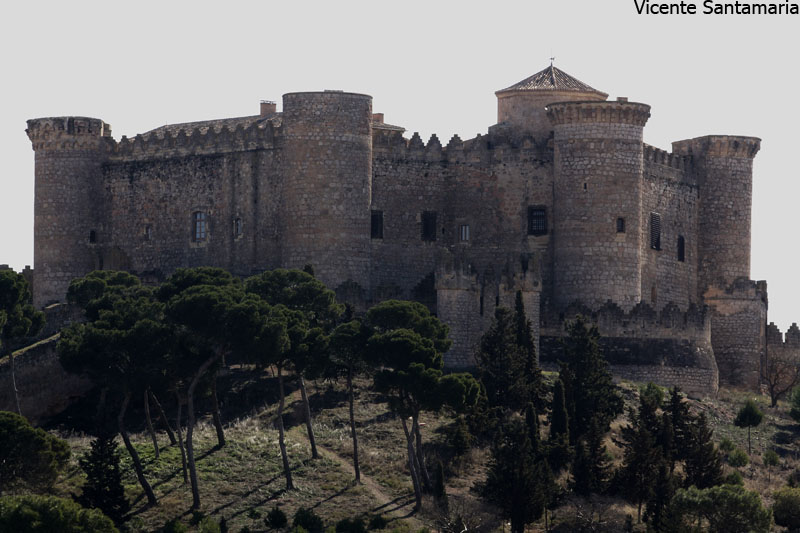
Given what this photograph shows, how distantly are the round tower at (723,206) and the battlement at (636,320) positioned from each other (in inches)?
234

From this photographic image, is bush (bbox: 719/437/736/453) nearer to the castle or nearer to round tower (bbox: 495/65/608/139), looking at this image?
the castle

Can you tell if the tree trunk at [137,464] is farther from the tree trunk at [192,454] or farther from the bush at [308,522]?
the bush at [308,522]

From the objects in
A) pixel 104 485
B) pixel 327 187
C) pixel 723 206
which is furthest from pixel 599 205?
pixel 104 485

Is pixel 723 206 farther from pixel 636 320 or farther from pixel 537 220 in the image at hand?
pixel 636 320

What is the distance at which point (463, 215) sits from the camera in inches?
2837

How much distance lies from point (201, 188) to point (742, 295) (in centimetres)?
2263

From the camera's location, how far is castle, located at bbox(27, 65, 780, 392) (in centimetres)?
6850

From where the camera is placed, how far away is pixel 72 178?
75.6m

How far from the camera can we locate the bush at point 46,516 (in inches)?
1880

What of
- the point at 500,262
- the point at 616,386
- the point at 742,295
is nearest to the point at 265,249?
the point at 500,262

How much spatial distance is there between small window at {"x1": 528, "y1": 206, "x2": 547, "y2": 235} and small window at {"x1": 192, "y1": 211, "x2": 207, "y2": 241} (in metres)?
13.3

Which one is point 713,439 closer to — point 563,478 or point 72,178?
point 563,478

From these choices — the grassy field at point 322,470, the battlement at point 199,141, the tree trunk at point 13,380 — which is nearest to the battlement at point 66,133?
the battlement at point 199,141

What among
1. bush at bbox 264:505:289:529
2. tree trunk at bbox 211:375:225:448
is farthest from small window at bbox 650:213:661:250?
bush at bbox 264:505:289:529
